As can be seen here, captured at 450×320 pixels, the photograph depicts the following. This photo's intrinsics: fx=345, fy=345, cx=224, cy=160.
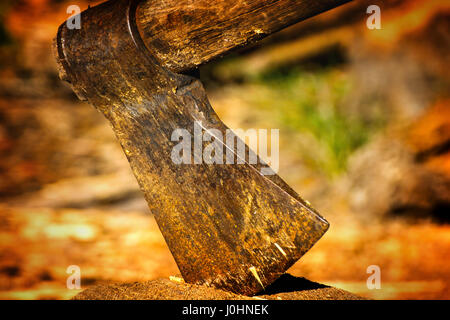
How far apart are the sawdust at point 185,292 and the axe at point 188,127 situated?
0.04 meters

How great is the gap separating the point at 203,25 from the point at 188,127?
0.29 metres

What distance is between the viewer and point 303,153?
360cm

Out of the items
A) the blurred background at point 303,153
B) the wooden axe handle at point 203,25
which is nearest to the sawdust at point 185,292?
the blurred background at point 303,153

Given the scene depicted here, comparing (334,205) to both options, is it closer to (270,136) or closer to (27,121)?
(270,136)

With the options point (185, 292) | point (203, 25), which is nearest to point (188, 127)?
point (203, 25)

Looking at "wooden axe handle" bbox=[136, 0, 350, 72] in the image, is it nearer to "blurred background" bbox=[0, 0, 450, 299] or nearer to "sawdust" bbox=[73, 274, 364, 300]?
"sawdust" bbox=[73, 274, 364, 300]

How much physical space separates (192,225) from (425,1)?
11.9 feet

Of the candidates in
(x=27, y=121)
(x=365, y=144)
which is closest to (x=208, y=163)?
(x=365, y=144)

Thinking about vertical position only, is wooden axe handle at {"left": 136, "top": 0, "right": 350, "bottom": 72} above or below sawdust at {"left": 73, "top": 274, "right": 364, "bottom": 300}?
above

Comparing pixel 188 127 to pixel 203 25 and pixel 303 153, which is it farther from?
pixel 303 153

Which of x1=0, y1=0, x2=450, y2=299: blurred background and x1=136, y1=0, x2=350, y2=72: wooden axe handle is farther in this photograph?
x1=0, y1=0, x2=450, y2=299: blurred background

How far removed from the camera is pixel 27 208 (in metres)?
2.62

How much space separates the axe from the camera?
962 millimetres

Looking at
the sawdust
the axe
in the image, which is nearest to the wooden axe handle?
the axe
